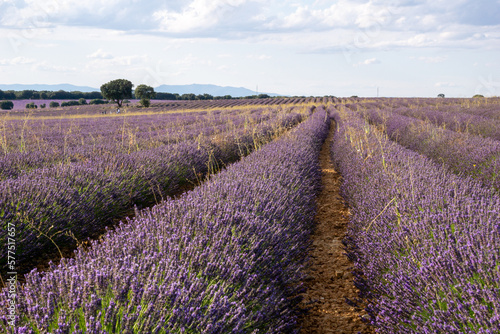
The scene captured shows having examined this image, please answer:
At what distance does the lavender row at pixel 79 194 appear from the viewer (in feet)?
10.4

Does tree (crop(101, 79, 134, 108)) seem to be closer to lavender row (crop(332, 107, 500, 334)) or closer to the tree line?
the tree line

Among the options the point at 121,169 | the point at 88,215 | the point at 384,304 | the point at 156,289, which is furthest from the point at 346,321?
the point at 121,169

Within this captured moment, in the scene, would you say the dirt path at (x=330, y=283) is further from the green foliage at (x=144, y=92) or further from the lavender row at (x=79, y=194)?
the green foliage at (x=144, y=92)

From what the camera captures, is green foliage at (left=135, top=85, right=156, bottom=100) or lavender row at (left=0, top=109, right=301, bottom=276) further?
green foliage at (left=135, top=85, right=156, bottom=100)

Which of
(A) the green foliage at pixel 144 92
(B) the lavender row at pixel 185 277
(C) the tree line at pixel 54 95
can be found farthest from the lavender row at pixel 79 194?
(C) the tree line at pixel 54 95

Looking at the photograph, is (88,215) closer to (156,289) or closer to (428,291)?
(156,289)

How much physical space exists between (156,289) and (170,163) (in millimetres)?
4278

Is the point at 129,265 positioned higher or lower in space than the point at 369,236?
higher

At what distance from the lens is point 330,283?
298 cm

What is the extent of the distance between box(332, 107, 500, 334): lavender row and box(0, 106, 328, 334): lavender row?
0.55m

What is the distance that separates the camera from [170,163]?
5.61m

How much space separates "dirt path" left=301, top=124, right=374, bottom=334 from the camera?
2.40 meters

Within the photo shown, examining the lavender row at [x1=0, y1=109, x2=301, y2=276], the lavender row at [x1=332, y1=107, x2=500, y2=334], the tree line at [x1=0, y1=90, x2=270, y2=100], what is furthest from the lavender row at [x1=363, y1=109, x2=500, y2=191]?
the tree line at [x1=0, y1=90, x2=270, y2=100]

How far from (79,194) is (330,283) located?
2776 mm
